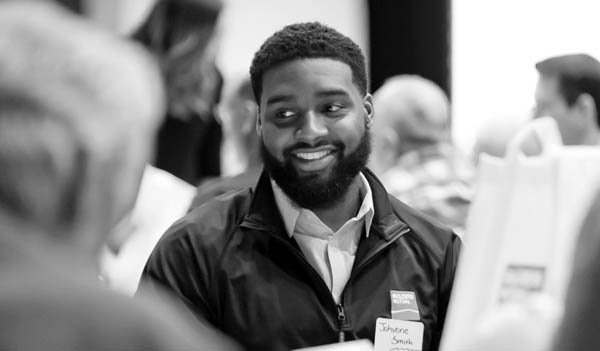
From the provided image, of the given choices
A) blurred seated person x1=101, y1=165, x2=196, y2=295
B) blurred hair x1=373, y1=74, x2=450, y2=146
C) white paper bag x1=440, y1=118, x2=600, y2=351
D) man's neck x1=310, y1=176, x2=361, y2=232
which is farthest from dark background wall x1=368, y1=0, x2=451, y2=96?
white paper bag x1=440, y1=118, x2=600, y2=351

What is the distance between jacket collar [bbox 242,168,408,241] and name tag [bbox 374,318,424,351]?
0.79 feet

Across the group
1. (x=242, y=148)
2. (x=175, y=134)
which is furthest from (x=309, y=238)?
(x=175, y=134)

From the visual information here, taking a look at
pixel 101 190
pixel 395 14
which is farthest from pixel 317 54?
pixel 395 14

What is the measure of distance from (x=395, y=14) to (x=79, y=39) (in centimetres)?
692

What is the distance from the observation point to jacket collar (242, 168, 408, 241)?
279cm

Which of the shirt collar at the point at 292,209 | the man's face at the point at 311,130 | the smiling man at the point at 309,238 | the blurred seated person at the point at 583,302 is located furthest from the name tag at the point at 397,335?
the blurred seated person at the point at 583,302

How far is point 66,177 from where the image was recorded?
4.27 feet

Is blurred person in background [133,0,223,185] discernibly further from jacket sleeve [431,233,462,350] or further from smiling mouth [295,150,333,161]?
jacket sleeve [431,233,462,350]

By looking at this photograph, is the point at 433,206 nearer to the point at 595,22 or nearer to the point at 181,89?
the point at 181,89

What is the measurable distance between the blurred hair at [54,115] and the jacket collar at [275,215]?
1436mm

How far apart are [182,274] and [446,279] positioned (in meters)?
0.65

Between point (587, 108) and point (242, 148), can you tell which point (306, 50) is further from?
point (587, 108)

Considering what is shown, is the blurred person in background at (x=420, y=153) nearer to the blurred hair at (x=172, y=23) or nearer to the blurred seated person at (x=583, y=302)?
the blurred hair at (x=172, y=23)

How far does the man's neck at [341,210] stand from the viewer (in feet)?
9.50
